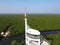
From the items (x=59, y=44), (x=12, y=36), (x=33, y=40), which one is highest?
(x=33, y=40)

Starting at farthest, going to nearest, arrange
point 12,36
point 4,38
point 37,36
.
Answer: point 12,36, point 4,38, point 37,36

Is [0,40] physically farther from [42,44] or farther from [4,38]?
[42,44]

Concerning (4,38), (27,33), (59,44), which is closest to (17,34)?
(4,38)

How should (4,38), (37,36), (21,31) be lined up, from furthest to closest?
(21,31) < (4,38) < (37,36)

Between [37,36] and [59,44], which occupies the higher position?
[37,36]

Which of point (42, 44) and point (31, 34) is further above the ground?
point (31, 34)

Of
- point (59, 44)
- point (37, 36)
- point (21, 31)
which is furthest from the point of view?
point (21, 31)

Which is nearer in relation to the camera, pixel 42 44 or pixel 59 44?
pixel 42 44

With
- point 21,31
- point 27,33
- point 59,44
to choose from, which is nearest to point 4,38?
point 21,31

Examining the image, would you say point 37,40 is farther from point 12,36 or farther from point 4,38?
point 12,36
